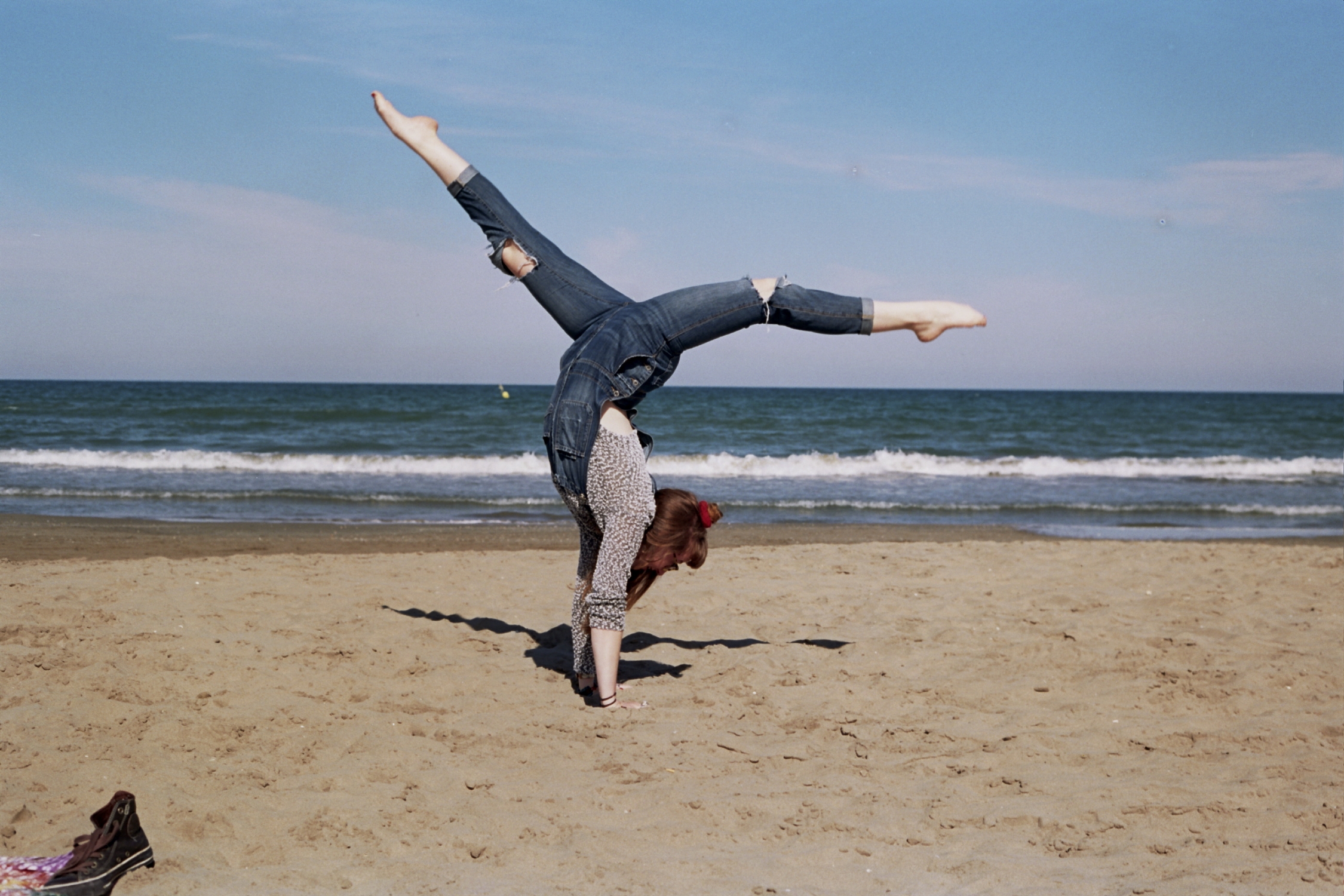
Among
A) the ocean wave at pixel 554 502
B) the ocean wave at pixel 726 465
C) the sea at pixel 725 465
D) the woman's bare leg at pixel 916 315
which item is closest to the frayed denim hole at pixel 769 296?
the woman's bare leg at pixel 916 315

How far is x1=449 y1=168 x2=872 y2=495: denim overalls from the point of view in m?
3.86

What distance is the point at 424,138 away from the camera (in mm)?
4109

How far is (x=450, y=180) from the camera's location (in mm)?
4066

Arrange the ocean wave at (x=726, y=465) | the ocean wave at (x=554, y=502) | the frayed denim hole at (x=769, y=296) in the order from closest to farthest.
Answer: the frayed denim hole at (x=769, y=296)
the ocean wave at (x=554, y=502)
the ocean wave at (x=726, y=465)

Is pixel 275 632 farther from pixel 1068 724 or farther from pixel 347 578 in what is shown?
pixel 1068 724

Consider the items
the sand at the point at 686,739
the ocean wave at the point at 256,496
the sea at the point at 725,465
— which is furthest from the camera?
the ocean wave at the point at 256,496

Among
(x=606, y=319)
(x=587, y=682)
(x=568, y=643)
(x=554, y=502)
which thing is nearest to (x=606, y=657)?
(x=587, y=682)

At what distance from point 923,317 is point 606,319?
4.24 ft

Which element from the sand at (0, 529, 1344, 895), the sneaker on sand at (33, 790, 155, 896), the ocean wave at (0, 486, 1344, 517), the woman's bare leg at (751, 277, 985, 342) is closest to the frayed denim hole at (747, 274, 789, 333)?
the woman's bare leg at (751, 277, 985, 342)

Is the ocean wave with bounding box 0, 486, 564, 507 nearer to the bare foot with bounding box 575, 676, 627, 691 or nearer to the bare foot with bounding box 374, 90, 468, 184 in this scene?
the bare foot with bounding box 575, 676, 627, 691

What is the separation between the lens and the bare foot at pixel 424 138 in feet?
13.3

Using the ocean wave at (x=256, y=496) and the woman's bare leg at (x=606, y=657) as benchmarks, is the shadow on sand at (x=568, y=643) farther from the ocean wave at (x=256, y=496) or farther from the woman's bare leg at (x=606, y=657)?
the ocean wave at (x=256, y=496)

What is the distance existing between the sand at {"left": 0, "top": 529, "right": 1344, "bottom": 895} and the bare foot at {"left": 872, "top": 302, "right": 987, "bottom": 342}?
174cm

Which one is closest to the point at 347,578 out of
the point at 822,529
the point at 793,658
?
the point at 793,658
